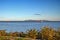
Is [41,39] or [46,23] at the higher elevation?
[46,23]

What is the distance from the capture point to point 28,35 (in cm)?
655

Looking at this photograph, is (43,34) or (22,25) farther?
(22,25)

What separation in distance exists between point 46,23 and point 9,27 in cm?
134

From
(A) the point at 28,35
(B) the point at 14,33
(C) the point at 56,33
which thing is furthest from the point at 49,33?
(B) the point at 14,33

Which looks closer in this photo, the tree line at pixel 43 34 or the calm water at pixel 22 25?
the tree line at pixel 43 34

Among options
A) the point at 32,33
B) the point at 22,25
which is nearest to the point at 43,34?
the point at 32,33

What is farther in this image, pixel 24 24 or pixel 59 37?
pixel 24 24

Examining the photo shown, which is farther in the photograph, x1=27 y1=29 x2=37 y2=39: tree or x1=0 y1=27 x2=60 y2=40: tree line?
x1=27 y1=29 x2=37 y2=39: tree

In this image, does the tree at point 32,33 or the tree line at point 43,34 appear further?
the tree at point 32,33

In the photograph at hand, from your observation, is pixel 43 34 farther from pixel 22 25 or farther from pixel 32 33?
pixel 22 25

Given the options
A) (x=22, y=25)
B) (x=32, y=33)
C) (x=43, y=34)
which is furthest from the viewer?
(x=22, y=25)

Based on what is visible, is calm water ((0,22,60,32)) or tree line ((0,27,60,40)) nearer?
tree line ((0,27,60,40))

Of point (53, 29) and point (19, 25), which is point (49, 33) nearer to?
point (53, 29)

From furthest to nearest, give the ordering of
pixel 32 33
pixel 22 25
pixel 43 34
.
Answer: pixel 22 25
pixel 32 33
pixel 43 34
